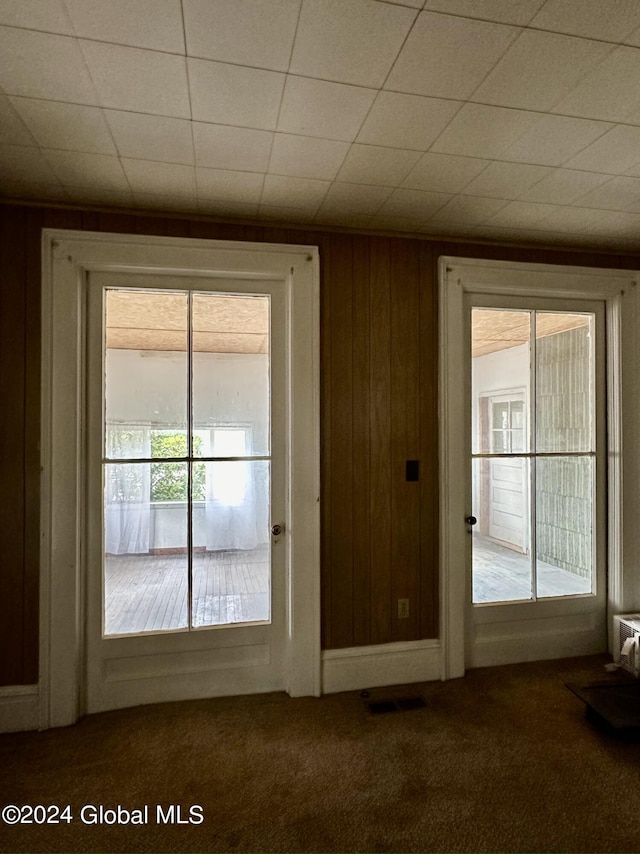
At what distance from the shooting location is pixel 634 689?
7.07 feet

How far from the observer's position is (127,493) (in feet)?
7.28

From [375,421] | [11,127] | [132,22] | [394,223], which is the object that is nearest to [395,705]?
[375,421]

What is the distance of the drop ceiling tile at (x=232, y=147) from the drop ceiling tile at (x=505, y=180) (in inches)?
36.7

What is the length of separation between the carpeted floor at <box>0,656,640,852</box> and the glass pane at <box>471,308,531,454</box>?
1.40 meters

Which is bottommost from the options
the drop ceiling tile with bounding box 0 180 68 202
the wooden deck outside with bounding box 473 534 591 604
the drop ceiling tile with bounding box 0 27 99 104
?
the wooden deck outside with bounding box 473 534 591 604

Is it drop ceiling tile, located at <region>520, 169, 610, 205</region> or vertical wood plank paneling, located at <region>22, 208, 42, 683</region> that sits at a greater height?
drop ceiling tile, located at <region>520, 169, 610, 205</region>

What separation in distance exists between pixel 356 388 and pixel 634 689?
6.85 ft

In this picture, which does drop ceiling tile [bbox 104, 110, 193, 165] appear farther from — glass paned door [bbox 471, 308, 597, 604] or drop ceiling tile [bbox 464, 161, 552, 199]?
glass paned door [bbox 471, 308, 597, 604]

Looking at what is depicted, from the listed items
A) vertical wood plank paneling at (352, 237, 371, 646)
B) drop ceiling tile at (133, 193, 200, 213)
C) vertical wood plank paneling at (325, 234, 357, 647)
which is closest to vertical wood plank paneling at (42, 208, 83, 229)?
drop ceiling tile at (133, 193, 200, 213)

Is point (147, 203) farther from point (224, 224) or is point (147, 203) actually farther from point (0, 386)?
point (0, 386)

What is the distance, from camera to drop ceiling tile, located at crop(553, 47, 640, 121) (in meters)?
1.24

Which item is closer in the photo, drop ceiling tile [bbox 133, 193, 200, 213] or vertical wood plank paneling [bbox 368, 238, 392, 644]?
drop ceiling tile [bbox 133, 193, 200, 213]

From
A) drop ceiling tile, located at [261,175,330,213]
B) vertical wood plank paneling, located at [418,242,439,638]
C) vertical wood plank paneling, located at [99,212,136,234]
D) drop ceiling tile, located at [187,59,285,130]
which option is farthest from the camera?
vertical wood plank paneling, located at [418,242,439,638]

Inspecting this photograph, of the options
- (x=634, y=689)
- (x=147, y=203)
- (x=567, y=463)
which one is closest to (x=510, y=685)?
(x=634, y=689)
